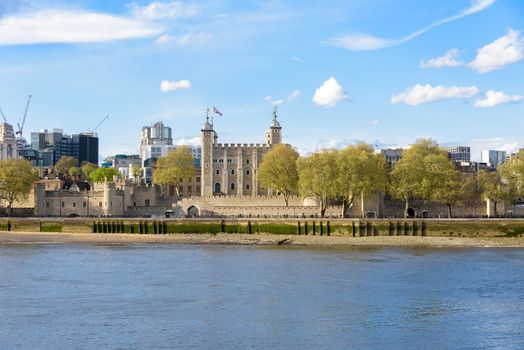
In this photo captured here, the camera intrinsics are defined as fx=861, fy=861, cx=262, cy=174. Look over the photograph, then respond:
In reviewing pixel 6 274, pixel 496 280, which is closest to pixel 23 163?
pixel 6 274

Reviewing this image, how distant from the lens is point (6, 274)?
5581cm

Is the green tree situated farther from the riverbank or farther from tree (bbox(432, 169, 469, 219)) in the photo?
tree (bbox(432, 169, 469, 219))

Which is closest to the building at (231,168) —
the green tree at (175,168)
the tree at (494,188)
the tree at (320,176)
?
the green tree at (175,168)

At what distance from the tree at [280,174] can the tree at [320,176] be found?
960 cm

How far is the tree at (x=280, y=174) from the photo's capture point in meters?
103

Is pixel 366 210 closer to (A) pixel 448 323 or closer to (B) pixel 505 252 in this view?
(B) pixel 505 252

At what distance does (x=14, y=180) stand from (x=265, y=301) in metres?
62.3

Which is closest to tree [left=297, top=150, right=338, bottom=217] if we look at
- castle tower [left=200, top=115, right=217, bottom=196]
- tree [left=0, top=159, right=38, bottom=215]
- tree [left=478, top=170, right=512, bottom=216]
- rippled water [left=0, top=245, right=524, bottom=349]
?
tree [left=478, top=170, right=512, bottom=216]

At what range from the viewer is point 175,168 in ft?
407

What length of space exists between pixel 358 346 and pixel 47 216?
7119cm

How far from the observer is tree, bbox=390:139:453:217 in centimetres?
9212

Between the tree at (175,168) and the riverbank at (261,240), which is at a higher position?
the tree at (175,168)

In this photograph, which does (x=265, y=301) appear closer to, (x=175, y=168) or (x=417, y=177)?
(x=417, y=177)

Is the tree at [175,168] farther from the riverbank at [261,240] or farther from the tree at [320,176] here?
the tree at [320,176]
